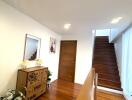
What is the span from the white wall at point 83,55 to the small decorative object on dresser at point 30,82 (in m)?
2.02

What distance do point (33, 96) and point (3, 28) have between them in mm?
1849

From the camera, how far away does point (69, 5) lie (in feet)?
6.77

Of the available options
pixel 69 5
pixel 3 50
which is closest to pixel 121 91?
pixel 69 5

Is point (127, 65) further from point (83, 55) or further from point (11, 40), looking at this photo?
point (11, 40)

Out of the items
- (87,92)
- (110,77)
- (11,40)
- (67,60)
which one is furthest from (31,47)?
(110,77)

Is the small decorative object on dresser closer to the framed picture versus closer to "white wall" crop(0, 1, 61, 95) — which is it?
"white wall" crop(0, 1, 61, 95)

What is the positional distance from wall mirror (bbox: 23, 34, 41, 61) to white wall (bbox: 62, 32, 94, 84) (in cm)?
194

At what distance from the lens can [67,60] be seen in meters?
4.78

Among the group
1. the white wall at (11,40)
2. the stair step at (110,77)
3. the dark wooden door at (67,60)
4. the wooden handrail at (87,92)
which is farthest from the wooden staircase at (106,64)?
the wooden handrail at (87,92)

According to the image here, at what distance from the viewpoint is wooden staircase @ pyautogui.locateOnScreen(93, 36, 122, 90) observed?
13.3ft

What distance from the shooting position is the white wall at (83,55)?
14.1ft

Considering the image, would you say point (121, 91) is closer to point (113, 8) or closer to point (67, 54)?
point (67, 54)

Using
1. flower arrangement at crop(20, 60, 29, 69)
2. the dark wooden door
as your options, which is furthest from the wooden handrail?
the dark wooden door

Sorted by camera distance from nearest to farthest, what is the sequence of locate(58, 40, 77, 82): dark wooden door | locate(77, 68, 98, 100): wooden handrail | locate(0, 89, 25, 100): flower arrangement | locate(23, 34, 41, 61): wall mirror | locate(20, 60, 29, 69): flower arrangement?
1. locate(77, 68, 98, 100): wooden handrail
2. locate(0, 89, 25, 100): flower arrangement
3. locate(20, 60, 29, 69): flower arrangement
4. locate(23, 34, 41, 61): wall mirror
5. locate(58, 40, 77, 82): dark wooden door
